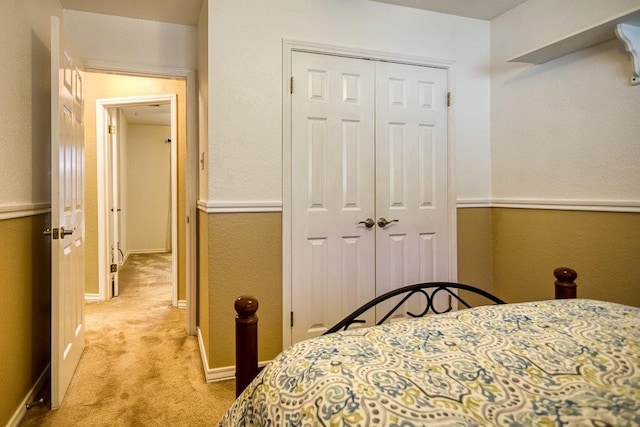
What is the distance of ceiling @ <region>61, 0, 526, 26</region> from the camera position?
2561 mm

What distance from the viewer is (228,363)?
2.35m

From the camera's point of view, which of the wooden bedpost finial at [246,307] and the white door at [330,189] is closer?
the wooden bedpost finial at [246,307]

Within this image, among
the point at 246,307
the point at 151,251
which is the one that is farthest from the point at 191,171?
the point at 151,251

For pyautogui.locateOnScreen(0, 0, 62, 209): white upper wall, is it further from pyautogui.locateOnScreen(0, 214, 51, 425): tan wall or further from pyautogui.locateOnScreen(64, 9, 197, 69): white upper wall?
pyautogui.locateOnScreen(64, 9, 197, 69): white upper wall

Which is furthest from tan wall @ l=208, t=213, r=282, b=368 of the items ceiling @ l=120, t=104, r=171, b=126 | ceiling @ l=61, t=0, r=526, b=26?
ceiling @ l=120, t=104, r=171, b=126

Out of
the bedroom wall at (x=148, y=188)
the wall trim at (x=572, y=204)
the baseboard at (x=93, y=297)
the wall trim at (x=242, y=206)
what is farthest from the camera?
the bedroom wall at (x=148, y=188)

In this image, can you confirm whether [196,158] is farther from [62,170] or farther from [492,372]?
[492,372]

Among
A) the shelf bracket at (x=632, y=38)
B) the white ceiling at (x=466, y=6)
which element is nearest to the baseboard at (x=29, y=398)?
the white ceiling at (x=466, y=6)

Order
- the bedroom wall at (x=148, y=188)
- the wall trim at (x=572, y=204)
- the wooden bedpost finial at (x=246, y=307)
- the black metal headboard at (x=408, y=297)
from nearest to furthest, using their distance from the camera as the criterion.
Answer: the wooden bedpost finial at (x=246, y=307) < the black metal headboard at (x=408, y=297) < the wall trim at (x=572, y=204) < the bedroom wall at (x=148, y=188)

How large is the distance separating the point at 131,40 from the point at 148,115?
359 centimetres

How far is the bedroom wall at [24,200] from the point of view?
1745 millimetres

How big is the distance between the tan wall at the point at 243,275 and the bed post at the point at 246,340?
46.9 inches

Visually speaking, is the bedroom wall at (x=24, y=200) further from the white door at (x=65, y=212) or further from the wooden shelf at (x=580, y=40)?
the wooden shelf at (x=580, y=40)

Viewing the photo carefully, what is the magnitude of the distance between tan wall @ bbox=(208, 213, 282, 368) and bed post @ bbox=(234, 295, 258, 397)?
1.19 metres
